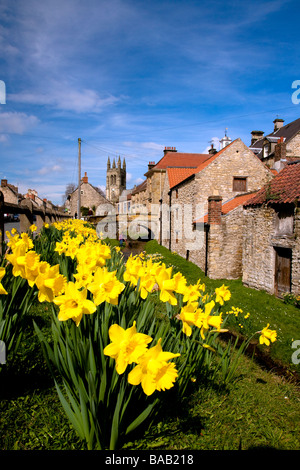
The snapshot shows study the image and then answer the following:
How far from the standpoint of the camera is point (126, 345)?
4.22 ft

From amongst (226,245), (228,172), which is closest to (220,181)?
(228,172)

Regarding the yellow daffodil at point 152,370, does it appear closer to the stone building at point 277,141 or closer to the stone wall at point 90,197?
the stone building at point 277,141

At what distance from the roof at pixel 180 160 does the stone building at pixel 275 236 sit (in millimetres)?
22452

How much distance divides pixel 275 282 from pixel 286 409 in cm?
975

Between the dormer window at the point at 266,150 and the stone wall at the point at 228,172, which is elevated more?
the dormer window at the point at 266,150

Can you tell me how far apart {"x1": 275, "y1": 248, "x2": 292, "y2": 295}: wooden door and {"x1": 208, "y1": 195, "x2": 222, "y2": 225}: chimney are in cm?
366

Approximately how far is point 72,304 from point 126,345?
1.41ft

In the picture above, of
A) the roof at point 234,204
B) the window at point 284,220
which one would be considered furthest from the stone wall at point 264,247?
the roof at point 234,204

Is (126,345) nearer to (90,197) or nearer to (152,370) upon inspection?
(152,370)

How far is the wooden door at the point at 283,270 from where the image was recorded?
444 inches

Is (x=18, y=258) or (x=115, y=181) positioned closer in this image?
(x=18, y=258)

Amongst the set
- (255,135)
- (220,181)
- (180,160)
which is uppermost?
(255,135)

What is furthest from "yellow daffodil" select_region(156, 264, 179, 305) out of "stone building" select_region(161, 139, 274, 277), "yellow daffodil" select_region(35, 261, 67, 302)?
"stone building" select_region(161, 139, 274, 277)

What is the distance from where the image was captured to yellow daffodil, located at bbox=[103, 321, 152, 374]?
4.19 ft
